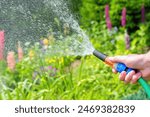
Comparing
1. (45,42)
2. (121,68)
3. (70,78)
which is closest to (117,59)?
(121,68)

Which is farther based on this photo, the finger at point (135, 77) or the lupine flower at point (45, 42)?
Answer: the lupine flower at point (45, 42)

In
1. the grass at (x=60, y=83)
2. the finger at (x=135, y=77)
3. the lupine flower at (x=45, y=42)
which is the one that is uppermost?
the finger at (x=135, y=77)

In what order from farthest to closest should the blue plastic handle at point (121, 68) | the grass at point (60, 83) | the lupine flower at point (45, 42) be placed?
the lupine flower at point (45, 42) → the grass at point (60, 83) → the blue plastic handle at point (121, 68)

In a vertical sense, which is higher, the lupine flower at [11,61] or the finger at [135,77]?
the finger at [135,77]

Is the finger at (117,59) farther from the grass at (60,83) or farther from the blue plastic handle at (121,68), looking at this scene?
the grass at (60,83)

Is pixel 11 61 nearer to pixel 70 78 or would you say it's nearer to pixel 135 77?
pixel 70 78

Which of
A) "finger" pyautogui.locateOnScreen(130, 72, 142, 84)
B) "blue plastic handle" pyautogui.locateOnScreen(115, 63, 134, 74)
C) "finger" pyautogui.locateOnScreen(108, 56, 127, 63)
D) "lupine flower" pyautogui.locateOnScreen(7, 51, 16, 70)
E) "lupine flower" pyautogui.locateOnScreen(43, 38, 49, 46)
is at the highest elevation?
"finger" pyautogui.locateOnScreen(108, 56, 127, 63)

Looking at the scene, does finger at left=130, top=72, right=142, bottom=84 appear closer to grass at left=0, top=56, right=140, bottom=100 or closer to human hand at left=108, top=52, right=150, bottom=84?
human hand at left=108, top=52, right=150, bottom=84

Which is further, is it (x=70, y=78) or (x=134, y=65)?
(x=70, y=78)

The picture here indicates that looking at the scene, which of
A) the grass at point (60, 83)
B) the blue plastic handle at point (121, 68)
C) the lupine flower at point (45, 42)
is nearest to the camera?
the blue plastic handle at point (121, 68)

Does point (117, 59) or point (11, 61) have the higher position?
point (117, 59)

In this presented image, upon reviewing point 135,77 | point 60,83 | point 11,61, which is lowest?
point 60,83

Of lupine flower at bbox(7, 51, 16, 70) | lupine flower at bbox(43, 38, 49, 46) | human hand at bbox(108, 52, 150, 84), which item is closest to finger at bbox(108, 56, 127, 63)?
human hand at bbox(108, 52, 150, 84)

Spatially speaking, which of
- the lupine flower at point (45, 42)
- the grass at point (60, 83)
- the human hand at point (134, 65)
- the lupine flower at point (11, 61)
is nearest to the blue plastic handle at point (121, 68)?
the human hand at point (134, 65)
